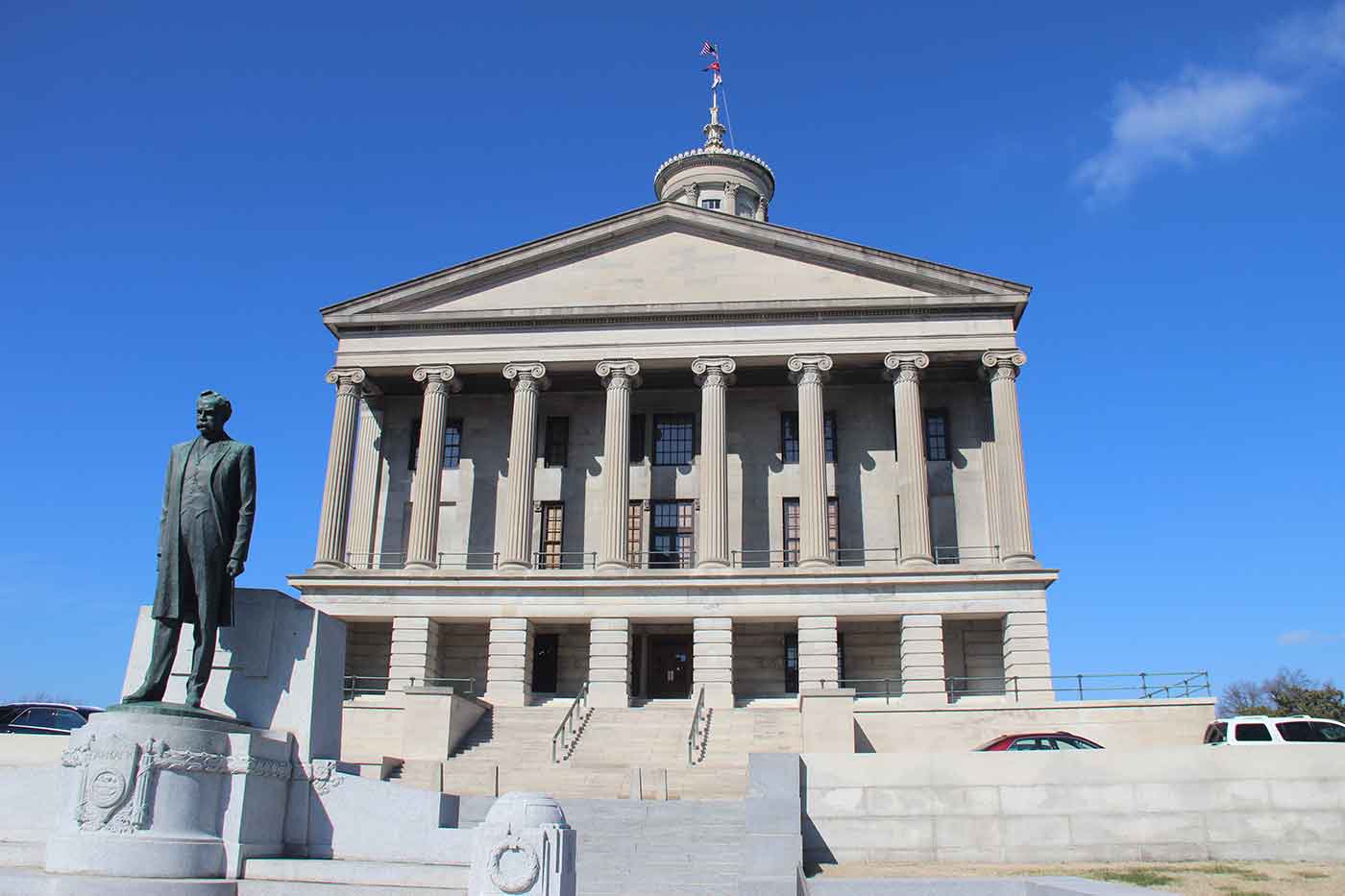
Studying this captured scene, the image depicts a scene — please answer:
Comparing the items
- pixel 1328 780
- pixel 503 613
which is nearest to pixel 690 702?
pixel 503 613

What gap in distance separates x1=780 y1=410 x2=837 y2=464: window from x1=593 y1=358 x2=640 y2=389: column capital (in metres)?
6.08

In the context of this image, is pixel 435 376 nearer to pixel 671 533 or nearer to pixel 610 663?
pixel 671 533

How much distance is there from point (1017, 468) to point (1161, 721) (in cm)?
919

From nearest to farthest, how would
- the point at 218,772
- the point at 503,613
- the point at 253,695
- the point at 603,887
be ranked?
the point at 218,772 < the point at 253,695 < the point at 603,887 < the point at 503,613

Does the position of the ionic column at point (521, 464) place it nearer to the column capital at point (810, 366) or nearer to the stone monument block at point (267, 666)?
the column capital at point (810, 366)

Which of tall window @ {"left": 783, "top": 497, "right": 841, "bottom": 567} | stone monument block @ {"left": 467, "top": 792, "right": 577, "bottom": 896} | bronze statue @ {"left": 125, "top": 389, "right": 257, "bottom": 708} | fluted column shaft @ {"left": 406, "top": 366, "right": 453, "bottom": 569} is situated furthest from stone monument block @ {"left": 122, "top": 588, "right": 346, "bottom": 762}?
tall window @ {"left": 783, "top": 497, "right": 841, "bottom": 567}

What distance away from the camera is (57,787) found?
12.0 metres

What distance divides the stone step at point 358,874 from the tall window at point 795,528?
28.4 m

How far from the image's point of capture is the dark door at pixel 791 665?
1476 inches

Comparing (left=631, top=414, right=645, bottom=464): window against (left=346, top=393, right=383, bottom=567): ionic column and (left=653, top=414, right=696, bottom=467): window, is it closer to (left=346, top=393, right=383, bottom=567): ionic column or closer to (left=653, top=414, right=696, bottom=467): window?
(left=653, top=414, right=696, bottom=467): window

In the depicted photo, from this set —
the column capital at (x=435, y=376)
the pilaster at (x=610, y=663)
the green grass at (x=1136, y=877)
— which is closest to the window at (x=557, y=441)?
the column capital at (x=435, y=376)

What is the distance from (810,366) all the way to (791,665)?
32.8 feet

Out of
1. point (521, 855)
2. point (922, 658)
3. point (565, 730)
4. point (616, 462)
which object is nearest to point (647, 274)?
point (616, 462)

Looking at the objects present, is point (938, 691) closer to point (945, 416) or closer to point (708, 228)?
point (945, 416)
